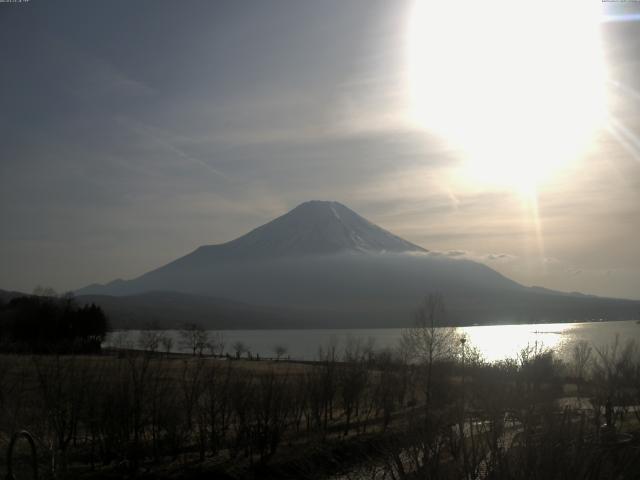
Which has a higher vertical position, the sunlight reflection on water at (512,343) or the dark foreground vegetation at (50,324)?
the dark foreground vegetation at (50,324)

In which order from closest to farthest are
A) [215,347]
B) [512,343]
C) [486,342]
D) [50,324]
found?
1. [50,324]
2. [215,347]
3. [512,343]
4. [486,342]

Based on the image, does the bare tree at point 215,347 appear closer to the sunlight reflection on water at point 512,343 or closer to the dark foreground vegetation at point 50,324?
the dark foreground vegetation at point 50,324

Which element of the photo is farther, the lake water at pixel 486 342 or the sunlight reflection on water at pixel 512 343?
the lake water at pixel 486 342

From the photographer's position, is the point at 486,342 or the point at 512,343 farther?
the point at 486,342

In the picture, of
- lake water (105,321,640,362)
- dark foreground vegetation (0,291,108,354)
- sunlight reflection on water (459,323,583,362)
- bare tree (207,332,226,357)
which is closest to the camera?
sunlight reflection on water (459,323,583,362)

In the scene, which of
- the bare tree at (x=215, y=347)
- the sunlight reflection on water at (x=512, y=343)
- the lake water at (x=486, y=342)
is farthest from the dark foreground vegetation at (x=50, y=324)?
the sunlight reflection on water at (x=512, y=343)

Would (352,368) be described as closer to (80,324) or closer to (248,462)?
(248,462)

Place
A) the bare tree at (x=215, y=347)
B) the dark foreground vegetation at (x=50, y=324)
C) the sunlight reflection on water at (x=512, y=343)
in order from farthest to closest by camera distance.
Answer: the bare tree at (x=215, y=347), the dark foreground vegetation at (x=50, y=324), the sunlight reflection on water at (x=512, y=343)

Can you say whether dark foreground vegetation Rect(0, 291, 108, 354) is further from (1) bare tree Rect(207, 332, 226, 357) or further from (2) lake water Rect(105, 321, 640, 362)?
(1) bare tree Rect(207, 332, 226, 357)

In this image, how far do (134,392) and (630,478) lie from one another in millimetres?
17533

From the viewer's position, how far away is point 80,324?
84062 mm

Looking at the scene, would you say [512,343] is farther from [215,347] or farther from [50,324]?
[50,324]

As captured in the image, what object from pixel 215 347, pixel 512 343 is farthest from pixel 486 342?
pixel 215 347

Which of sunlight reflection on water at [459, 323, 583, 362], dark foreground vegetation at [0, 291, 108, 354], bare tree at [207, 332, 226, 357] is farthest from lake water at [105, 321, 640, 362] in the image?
dark foreground vegetation at [0, 291, 108, 354]
